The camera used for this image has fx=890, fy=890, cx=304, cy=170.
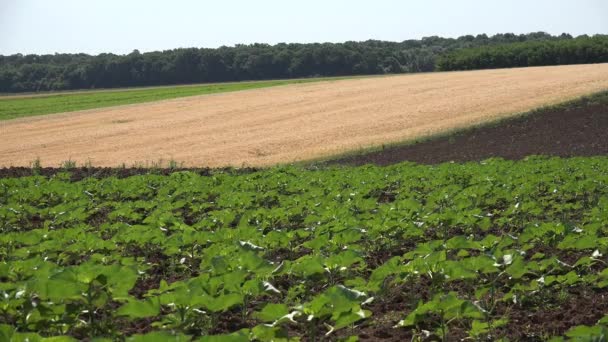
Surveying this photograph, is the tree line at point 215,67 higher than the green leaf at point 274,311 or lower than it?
lower

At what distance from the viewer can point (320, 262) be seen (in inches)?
322

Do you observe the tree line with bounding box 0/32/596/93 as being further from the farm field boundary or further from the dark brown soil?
the dark brown soil

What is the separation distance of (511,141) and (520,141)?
0.40 metres

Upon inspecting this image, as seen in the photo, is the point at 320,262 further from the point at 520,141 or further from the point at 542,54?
the point at 542,54

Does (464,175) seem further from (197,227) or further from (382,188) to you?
(197,227)

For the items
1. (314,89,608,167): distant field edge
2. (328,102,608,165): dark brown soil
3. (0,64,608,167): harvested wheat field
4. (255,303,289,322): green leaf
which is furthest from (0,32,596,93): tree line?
(255,303,289,322): green leaf

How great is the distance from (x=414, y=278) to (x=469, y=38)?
12091 centimetres

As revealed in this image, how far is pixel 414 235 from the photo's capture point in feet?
37.5

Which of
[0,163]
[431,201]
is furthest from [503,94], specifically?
[431,201]

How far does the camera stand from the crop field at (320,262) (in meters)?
6.40

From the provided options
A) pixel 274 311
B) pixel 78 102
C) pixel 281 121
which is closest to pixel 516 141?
pixel 281 121

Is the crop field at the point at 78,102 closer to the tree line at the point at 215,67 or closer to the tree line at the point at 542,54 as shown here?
the tree line at the point at 215,67

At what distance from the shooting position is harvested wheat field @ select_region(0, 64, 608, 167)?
34.4 m

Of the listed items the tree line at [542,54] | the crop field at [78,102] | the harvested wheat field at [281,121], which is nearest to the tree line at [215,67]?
the tree line at [542,54]
